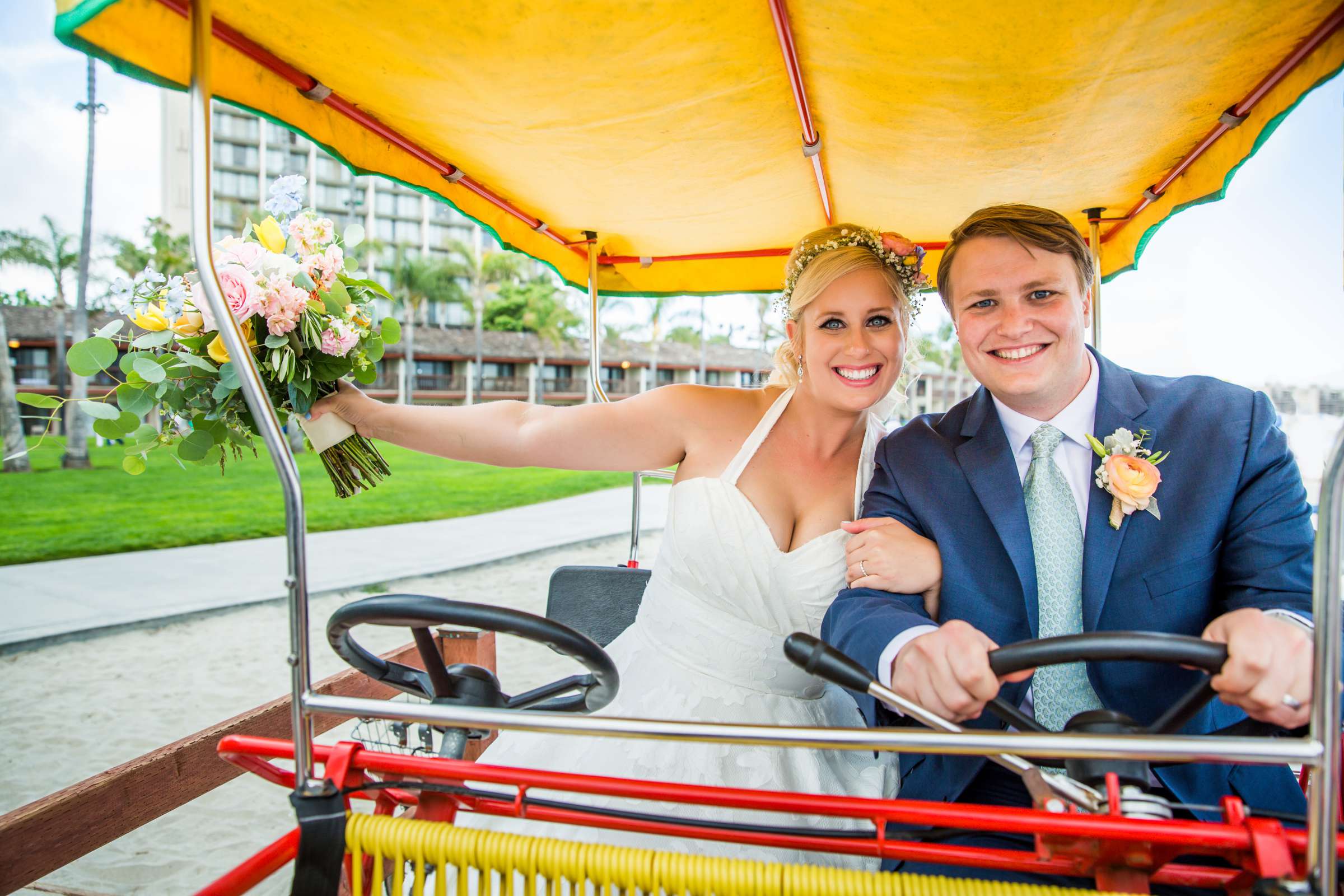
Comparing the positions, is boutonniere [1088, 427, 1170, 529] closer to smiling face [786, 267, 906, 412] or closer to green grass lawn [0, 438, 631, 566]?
smiling face [786, 267, 906, 412]

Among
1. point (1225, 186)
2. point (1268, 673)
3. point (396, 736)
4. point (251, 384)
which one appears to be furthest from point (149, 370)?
point (1225, 186)

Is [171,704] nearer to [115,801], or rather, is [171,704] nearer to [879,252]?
[115,801]

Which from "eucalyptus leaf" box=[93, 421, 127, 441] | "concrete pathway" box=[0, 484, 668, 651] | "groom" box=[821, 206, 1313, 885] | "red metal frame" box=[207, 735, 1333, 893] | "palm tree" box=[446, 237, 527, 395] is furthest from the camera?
"palm tree" box=[446, 237, 527, 395]

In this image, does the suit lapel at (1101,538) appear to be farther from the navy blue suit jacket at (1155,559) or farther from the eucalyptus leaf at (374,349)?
the eucalyptus leaf at (374,349)

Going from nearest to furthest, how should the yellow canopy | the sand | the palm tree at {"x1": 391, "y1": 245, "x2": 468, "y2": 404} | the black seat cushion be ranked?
the yellow canopy
the black seat cushion
the sand
the palm tree at {"x1": 391, "y1": 245, "x2": 468, "y2": 404}

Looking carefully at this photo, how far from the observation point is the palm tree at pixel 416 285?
35656mm

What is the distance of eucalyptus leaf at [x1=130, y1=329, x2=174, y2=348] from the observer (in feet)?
5.76

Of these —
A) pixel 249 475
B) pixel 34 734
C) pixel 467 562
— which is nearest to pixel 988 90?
pixel 34 734

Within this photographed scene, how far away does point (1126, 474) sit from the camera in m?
1.64

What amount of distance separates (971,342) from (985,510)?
0.42 metres

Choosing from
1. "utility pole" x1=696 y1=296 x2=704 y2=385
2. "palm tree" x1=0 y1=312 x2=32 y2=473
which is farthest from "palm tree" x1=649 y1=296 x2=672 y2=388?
"palm tree" x1=0 y1=312 x2=32 y2=473

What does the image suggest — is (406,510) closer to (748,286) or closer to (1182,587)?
(748,286)

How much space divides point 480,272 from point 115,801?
119 feet

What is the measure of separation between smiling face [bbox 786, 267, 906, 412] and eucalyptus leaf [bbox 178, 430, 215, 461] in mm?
1566
